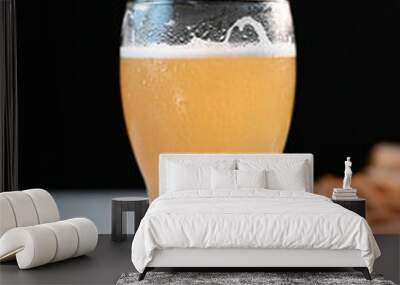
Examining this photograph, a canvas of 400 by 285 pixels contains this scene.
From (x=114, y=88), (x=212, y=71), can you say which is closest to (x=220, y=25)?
(x=212, y=71)

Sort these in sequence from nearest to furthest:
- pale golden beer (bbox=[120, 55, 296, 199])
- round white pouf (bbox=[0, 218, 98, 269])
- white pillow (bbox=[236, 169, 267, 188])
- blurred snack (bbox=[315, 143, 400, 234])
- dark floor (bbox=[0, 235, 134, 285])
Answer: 1. dark floor (bbox=[0, 235, 134, 285])
2. round white pouf (bbox=[0, 218, 98, 269])
3. pale golden beer (bbox=[120, 55, 296, 199])
4. white pillow (bbox=[236, 169, 267, 188])
5. blurred snack (bbox=[315, 143, 400, 234])

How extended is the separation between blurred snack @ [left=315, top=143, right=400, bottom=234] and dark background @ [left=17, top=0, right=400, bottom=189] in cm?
9

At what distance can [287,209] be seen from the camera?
4824mm

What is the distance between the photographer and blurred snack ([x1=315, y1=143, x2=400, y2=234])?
7.21 metres

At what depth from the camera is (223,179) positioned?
5.93m

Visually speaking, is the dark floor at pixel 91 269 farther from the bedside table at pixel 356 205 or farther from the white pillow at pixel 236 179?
the white pillow at pixel 236 179

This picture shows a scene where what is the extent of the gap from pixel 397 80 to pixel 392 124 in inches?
14.6

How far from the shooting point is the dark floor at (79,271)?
15.7 feet

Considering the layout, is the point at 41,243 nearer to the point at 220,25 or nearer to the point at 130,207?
the point at 130,207

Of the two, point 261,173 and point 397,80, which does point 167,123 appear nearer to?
point 261,173

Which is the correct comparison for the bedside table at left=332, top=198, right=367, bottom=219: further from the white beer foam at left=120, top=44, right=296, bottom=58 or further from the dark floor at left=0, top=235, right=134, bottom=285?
the dark floor at left=0, top=235, right=134, bottom=285

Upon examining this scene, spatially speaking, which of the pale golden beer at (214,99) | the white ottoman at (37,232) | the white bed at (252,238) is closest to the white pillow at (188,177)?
the pale golden beer at (214,99)

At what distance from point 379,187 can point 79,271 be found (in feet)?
10.4

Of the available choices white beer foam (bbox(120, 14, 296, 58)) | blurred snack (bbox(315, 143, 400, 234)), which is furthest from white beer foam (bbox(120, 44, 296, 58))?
blurred snack (bbox(315, 143, 400, 234))
